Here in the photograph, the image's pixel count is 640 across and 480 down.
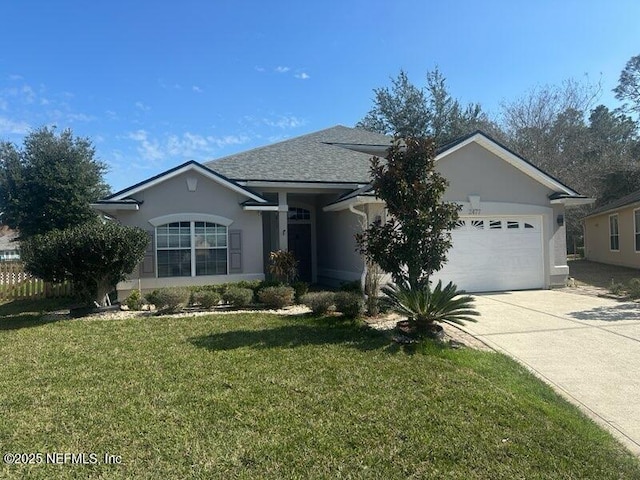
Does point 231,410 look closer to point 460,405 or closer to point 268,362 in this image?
point 268,362

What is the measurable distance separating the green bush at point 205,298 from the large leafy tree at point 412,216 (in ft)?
16.3

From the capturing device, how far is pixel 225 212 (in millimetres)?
13242

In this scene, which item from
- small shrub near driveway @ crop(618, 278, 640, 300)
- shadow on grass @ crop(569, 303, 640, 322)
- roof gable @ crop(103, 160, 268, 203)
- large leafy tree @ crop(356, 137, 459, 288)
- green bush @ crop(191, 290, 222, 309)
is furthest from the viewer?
roof gable @ crop(103, 160, 268, 203)

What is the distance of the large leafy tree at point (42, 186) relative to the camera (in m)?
20.8

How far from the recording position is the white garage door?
13.8 m

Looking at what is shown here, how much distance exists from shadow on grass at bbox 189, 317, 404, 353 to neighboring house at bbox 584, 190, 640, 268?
18242 millimetres

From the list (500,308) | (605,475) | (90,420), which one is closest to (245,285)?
(500,308)

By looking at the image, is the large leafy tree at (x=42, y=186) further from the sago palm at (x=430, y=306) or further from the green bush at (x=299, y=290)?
the sago palm at (x=430, y=306)

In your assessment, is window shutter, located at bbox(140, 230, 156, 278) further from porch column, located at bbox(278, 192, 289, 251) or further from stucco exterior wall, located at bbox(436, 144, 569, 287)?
stucco exterior wall, located at bbox(436, 144, 569, 287)

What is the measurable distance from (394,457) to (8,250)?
2044 inches

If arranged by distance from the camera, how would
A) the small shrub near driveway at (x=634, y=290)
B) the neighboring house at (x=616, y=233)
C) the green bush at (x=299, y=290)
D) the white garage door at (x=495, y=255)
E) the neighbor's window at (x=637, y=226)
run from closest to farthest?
the small shrub near driveway at (x=634, y=290) → the green bush at (x=299, y=290) → the white garage door at (x=495, y=255) → the neighbor's window at (x=637, y=226) → the neighboring house at (x=616, y=233)

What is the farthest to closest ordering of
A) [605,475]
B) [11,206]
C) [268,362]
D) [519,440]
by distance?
[11,206] < [268,362] < [519,440] < [605,475]

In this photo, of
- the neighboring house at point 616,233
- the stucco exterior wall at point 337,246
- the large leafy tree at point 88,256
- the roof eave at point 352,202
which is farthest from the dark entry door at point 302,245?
the neighboring house at point 616,233

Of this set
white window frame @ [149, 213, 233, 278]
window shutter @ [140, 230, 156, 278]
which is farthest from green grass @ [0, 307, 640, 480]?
white window frame @ [149, 213, 233, 278]
